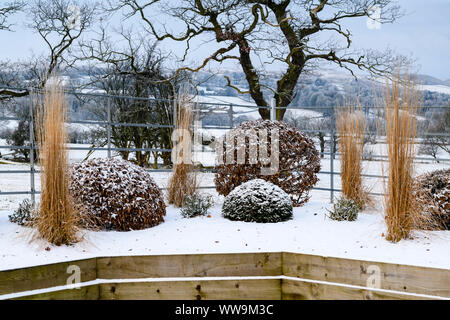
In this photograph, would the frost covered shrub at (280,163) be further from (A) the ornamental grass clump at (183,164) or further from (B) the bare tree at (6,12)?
(B) the bare tree at (6,12)

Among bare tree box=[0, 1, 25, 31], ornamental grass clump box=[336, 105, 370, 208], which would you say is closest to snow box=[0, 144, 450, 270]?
ornamental grass clump box=[336, 105, 370, 208]

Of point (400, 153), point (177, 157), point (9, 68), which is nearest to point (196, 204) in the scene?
point (177, 157)

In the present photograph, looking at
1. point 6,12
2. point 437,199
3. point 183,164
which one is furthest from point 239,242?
point 6,12

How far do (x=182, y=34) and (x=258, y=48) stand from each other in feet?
5.99

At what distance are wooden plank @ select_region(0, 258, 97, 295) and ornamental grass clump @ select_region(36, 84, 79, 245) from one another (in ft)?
1.12

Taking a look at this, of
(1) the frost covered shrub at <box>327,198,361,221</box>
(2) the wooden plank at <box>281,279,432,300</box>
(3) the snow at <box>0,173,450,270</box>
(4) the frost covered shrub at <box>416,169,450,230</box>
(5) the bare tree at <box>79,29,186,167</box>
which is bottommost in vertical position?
(2) the wooden plank at <box>281,279,432,300</box>

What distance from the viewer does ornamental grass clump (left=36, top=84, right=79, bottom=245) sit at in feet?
9.07

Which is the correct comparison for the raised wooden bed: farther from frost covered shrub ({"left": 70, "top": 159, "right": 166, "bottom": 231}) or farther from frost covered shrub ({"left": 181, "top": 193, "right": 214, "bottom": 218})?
frost covered shrub ({"left": 181, "top": 193, "right": 214, "bottom": 218})

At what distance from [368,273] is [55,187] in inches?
82.9

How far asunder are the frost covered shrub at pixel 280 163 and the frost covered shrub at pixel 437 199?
1.42 m

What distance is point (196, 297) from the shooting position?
102 inches

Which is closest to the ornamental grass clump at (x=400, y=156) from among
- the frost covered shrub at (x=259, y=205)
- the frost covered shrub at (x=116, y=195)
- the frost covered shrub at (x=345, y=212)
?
the frost covered shrub at (x=345, y=212)

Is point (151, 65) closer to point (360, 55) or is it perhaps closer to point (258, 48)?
point (258, 48)
